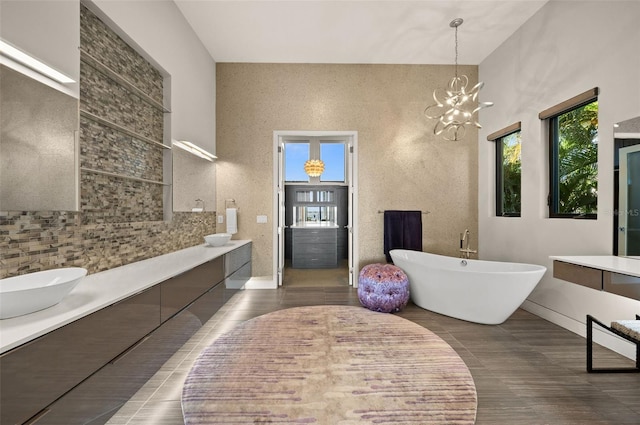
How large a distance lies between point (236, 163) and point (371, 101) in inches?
87.4

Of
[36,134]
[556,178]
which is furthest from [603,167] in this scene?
[36,134]

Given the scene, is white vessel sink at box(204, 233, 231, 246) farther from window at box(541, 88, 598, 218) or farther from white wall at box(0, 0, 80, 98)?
window at box(541, 88, 598, 218)

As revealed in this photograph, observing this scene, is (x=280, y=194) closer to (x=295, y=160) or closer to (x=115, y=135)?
(x=295, y=160)

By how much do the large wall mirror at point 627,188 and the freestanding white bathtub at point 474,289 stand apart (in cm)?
57

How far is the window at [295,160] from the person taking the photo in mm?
5609

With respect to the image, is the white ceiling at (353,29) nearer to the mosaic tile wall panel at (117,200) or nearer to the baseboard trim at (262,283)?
the mosaic tile wall panel at (117,200)

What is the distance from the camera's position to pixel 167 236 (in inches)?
101

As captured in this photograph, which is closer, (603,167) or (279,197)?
(603,167)

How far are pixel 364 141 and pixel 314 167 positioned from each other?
5.49ft

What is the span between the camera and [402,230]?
3.73 meters

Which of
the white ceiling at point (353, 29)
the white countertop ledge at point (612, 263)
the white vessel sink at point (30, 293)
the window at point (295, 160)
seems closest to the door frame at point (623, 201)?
the white countertop ledge at point (612, 263)

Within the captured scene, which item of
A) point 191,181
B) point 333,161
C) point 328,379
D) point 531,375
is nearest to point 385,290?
point 531,375

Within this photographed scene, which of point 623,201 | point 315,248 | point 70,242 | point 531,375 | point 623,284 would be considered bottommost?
point 531,375

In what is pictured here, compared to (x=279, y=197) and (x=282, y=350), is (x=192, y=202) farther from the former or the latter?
(x=282, y=350)
